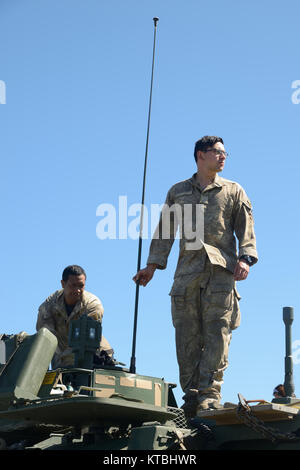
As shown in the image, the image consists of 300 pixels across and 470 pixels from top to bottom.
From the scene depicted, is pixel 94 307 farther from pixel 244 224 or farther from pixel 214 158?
pixel 214 158

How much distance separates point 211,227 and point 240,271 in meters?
0.70

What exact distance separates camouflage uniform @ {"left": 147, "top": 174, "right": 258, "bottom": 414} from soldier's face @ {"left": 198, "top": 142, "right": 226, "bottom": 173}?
0.55 ft

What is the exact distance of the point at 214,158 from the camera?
9086 millimetres

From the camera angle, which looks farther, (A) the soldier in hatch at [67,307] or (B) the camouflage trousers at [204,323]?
(A) the soldier in hatch at [67,307]

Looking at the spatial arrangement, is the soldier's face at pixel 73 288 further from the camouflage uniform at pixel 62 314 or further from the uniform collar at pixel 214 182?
the uniform collar at pixel 214 182

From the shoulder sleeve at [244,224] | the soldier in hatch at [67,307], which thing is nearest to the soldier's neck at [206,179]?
the shoulder sleeve at [244,224]

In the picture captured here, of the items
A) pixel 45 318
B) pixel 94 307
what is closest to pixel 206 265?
pixel 94 307

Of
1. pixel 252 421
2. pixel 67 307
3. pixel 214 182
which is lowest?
pixel 252 421

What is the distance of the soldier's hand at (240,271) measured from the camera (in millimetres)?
8484

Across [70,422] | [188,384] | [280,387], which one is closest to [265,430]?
[70,422]

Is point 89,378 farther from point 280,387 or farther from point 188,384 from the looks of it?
point 280,387
